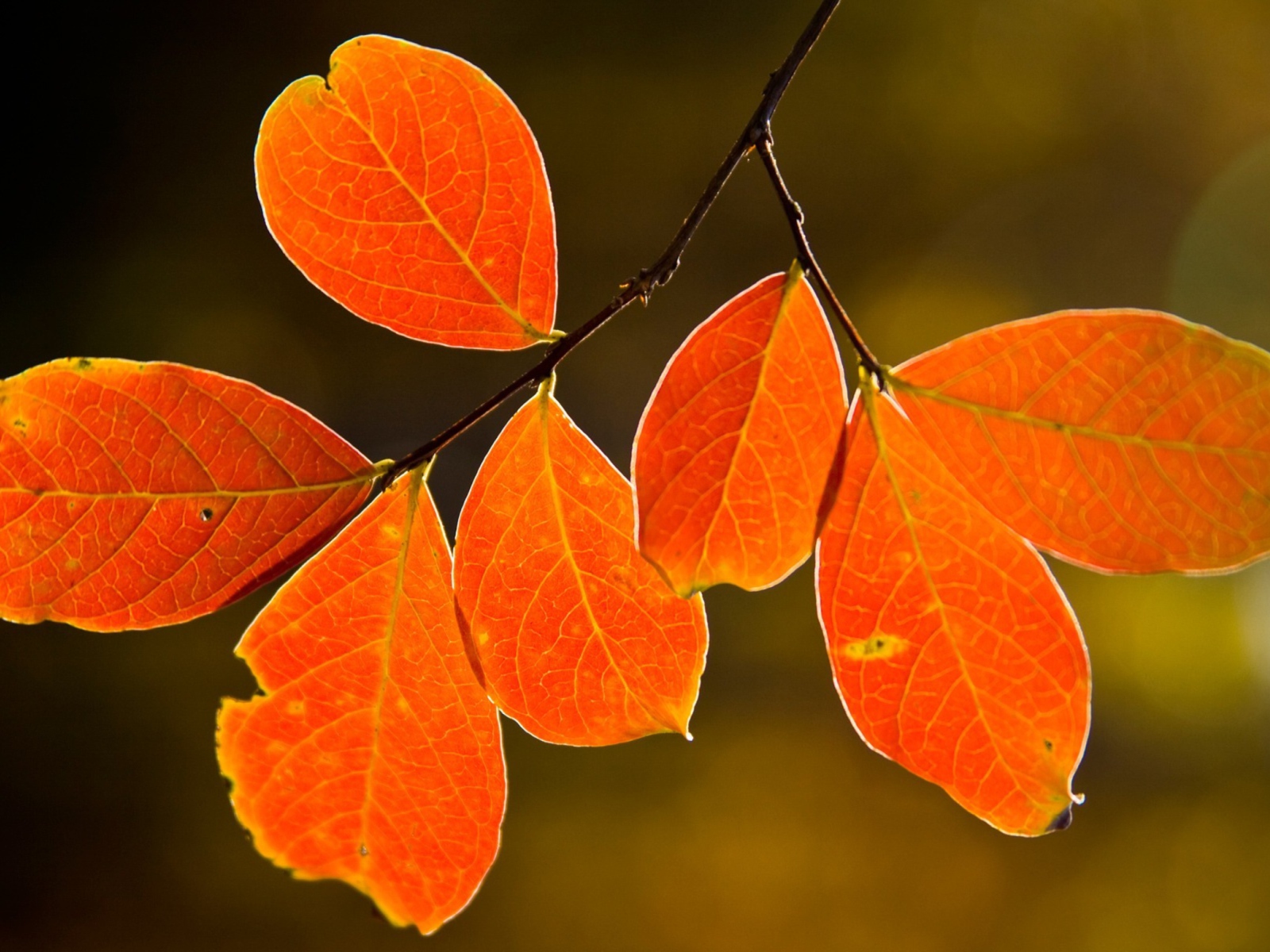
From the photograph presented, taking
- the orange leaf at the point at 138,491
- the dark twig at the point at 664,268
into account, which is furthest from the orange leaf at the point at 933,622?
the orange leaf at the point at 138,491

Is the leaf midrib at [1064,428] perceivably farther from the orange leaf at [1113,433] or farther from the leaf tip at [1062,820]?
the leaf tip at [1062,820]

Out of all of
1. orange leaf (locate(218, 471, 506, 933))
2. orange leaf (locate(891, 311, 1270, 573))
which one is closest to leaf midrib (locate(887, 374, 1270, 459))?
orange leaf (locate(891, 311, 1270, 573))

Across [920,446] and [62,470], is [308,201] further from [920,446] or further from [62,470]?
[920,446]

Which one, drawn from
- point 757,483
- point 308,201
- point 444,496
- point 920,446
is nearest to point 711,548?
point 757,483

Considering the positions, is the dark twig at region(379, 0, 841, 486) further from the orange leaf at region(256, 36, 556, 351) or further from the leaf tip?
the leaf tip

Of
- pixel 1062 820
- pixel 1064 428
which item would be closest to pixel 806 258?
pixel 1064 428
